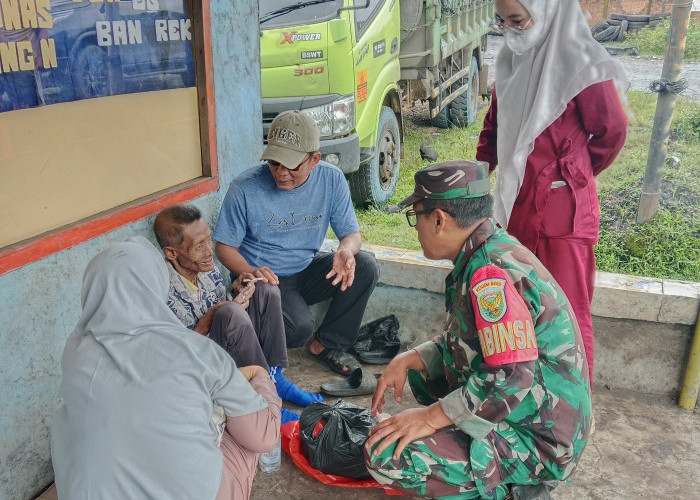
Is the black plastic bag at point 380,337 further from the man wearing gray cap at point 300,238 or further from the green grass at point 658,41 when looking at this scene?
the green grass at point 658,41

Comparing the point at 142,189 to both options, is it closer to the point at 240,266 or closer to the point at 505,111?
the point at 240,266

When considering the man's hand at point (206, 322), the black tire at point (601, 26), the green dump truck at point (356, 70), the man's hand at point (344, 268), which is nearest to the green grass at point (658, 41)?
the black tire at point (601, 26)

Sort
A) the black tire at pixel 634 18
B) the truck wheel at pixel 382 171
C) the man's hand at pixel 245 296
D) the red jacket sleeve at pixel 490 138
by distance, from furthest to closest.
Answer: the black tire at pixel 634 18 → the truck wheel at pixel 382 171 → the red jacket sleeve at pixel 490 138 → the man's hand at pixel 245 296

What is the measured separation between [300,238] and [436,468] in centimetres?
151

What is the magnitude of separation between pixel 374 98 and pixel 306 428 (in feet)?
13.0

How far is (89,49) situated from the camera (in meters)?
2.57

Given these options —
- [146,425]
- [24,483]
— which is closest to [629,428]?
[146,425]

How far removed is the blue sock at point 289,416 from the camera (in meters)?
2.96

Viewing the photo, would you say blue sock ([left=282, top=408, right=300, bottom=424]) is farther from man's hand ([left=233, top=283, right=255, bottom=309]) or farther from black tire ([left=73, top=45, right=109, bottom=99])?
black tire ([left=73, top=45, right=109, bottom=99])

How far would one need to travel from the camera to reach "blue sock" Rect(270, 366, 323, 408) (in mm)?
3182

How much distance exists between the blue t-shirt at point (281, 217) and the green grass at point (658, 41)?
10.7m

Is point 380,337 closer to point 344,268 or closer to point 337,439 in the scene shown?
point 344,268

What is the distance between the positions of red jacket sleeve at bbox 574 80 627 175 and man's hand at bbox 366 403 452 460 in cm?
128

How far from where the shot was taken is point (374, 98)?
6031 millimetres
